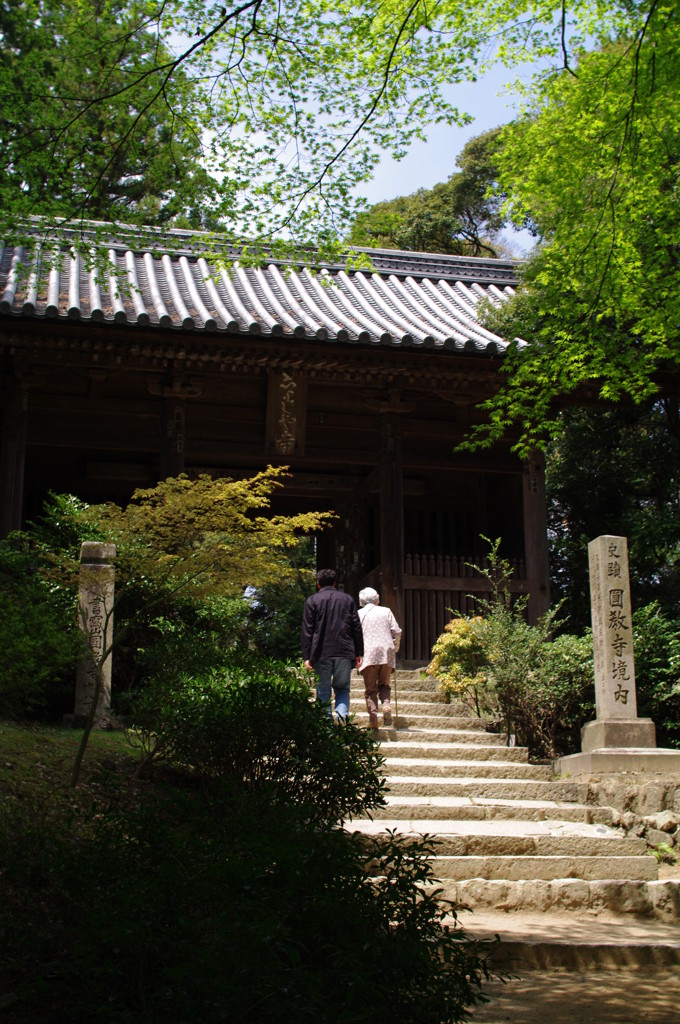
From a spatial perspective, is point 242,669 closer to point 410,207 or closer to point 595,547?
point 595,547

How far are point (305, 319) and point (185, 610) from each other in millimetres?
4752

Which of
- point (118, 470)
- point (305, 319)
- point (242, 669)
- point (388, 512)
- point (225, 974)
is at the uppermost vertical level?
point (305, 319)

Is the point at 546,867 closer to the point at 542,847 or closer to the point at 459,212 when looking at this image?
the point at 542,847

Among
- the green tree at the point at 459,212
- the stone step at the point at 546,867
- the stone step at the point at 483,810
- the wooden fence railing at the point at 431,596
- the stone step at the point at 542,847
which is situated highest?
the green tree at the point at 459,212

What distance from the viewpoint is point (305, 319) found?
13.0m

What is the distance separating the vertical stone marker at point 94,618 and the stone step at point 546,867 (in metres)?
3.40

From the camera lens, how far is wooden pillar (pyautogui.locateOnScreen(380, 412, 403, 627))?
1237cm

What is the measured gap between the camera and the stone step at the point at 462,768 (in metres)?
8.39

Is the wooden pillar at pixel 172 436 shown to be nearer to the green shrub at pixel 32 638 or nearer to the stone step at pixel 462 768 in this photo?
the green shrub at pixel 32 638

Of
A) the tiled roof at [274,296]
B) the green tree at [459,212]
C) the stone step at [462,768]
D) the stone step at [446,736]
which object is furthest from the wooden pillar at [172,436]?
the green tree at [459,212]

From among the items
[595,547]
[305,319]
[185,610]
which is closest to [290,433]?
[305,319]

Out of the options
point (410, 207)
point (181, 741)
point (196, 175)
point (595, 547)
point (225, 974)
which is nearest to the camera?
point (225, 974)

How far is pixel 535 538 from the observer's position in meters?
13.0

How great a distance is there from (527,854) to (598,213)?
5441 mm
